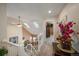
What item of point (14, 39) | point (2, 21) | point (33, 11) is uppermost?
point (33, 11)

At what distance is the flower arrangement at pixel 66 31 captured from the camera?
7.45ft

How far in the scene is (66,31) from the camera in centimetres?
228

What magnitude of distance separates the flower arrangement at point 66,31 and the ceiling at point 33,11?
0.16 meters

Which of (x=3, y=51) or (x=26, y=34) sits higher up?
(x=26, y=34)

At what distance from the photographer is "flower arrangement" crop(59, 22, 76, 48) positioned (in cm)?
227

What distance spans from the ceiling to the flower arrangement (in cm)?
16

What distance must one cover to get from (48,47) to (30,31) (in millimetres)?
265

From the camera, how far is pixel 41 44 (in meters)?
2.27

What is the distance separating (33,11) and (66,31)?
43 cm

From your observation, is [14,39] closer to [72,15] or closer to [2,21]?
[2,21]

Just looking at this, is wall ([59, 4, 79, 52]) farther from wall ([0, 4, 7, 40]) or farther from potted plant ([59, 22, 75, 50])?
wall ([0, 4, 7, 40])

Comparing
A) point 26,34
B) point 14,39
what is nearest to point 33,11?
point 26,34

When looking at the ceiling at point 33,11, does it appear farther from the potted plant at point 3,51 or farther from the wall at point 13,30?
the potted plant at point 3,51

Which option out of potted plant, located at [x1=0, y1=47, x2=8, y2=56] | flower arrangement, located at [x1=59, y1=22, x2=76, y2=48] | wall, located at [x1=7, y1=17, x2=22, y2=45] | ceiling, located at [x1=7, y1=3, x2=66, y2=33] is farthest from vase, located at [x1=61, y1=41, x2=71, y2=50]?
potted plant, located at [x1=0, y1=47, x2=8, y2=56]
